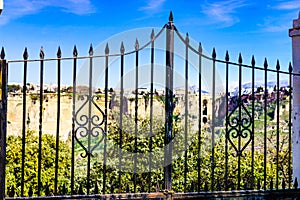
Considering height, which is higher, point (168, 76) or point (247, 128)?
point (168, 76)

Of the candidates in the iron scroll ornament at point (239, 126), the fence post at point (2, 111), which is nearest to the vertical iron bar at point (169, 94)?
the iron scroll ornament at point (239, 126)

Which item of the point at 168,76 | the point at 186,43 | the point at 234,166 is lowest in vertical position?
the point at 234,166

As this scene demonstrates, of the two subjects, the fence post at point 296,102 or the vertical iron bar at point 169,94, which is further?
the fence post at point 296,102

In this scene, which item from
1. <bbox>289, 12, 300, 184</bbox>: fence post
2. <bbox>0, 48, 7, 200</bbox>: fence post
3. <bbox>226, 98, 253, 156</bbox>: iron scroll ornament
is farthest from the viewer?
<bbox>289, 12, 300, 184</bbox>: fence post

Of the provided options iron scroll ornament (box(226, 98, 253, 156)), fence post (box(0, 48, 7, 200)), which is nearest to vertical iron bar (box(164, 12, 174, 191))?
iron scroll ornament (box(226, 98, 253, 156))

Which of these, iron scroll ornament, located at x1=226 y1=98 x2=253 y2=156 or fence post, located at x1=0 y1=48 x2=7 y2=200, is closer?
fence post, located at x1=0 y1=48 x2=7 y2=200

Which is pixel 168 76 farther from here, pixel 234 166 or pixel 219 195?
pixel 234 166

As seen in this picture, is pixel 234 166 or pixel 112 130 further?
pixel 234 166

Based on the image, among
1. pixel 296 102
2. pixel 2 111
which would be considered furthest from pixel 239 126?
pixel 2 111

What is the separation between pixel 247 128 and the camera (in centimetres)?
445

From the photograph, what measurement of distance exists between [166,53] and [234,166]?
6.01 m

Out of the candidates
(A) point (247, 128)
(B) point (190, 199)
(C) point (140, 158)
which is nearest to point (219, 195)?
(B) point (190, 199)

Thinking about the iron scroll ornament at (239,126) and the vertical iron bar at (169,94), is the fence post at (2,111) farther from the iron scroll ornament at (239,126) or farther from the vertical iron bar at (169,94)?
the iron scroll ornament at (239,126)

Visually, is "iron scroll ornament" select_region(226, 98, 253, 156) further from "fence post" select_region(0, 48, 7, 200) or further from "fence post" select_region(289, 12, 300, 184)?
"fence post" select_region(0, 48, 7, 200)
